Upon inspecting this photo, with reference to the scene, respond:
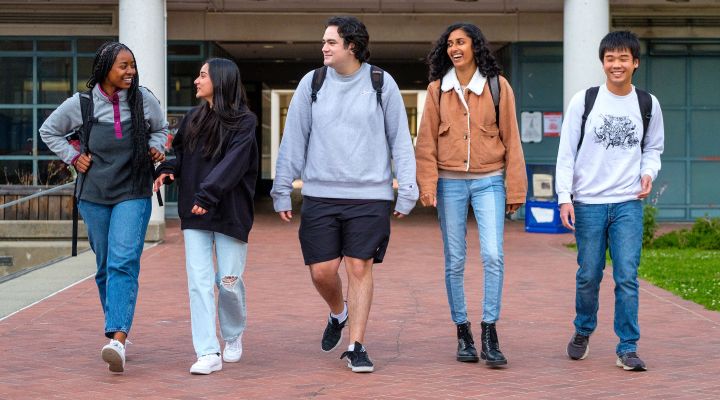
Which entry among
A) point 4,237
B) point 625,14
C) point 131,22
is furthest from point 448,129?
point 625,14

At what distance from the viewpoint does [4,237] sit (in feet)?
49.3

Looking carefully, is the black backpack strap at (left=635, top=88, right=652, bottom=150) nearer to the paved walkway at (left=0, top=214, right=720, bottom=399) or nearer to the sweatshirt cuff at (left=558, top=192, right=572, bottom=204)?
the sweatshirt cuff at (left=558, top=192, right=572, bottom=204)

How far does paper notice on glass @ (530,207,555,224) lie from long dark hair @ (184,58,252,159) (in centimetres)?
1258

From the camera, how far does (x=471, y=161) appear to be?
7.02m

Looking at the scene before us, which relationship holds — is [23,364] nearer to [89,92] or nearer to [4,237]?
[89,92]

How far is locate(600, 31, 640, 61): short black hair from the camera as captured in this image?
23.0 ft

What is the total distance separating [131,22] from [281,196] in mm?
10750

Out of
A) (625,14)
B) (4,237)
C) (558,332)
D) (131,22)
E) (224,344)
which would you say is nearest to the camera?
(224,344)

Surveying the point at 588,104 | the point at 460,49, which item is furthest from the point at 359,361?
the point at 588,104

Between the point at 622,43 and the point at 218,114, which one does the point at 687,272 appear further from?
the point at 218,114

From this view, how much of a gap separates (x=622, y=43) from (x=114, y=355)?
10.6ft

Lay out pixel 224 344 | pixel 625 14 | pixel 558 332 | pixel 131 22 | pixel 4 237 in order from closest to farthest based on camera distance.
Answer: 1. pixel 224 344
2. pixel 558 332
3. pixel 4 237
4. pixel 131 22
5. pixel 625 14

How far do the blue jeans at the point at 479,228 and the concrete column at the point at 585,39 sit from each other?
11.4m

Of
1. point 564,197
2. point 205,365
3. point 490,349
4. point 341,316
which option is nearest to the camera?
point 205,365
